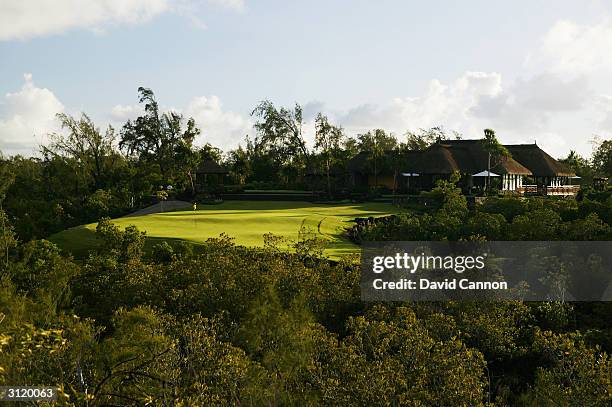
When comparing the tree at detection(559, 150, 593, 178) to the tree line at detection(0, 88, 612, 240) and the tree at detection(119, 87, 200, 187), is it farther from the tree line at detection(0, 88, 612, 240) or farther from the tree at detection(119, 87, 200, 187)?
the tree at detection(119, 87, 200, 187)

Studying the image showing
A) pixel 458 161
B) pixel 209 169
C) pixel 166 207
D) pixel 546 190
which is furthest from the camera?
pixel 209 169

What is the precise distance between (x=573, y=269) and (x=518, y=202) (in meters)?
15.2

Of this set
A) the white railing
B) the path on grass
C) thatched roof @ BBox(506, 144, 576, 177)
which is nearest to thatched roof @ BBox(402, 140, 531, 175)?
thatched roof @ BBox(506, 144, 576, 177)

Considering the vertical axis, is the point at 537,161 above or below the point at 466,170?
above

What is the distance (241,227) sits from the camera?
1432 inches

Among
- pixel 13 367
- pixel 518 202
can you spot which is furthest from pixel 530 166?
pixel 13 367

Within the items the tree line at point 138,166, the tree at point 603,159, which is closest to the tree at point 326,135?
the tree line at point 138,166

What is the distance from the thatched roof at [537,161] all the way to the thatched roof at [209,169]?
34.1 metres

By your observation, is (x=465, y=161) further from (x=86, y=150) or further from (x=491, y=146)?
(x=86, y=150)

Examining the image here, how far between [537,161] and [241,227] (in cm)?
3991

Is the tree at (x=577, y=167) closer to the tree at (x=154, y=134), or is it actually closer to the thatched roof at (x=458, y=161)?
the thatched roof at (x=458, y=161)

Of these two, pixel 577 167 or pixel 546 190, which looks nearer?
pixel 546 190

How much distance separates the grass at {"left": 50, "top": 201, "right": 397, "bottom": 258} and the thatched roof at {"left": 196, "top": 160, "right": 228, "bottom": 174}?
19.9 meters

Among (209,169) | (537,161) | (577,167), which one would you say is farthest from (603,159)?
(209,169)
